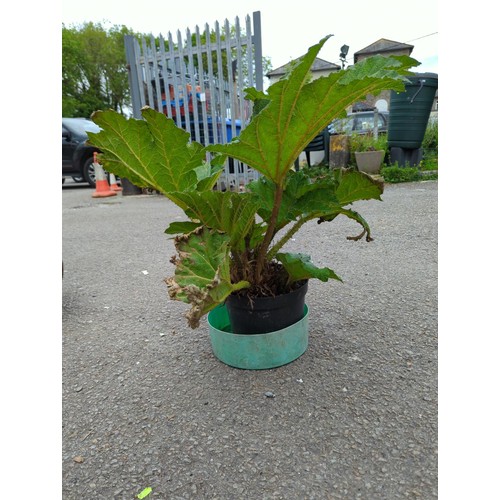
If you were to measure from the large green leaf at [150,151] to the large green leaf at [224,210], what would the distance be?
105 mm

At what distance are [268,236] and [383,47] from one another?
4044cm

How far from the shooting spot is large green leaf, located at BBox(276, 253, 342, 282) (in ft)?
4.68

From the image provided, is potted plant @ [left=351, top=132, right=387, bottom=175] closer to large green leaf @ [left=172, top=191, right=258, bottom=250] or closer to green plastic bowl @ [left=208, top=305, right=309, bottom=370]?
green plastic bowl @ [left=208, top=305, right=309, bottom=370]

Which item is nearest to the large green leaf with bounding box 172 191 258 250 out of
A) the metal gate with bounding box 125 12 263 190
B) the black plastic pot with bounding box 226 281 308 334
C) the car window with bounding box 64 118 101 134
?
the black plastic pot with bounding box 226 281 308 334

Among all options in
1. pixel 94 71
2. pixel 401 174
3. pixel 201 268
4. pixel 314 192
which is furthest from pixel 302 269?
pixel 94 71

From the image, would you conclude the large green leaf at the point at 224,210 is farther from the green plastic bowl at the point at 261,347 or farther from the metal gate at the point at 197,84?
the metal gate at the point at 197,84

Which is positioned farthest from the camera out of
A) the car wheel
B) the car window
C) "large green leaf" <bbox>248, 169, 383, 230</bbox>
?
the car wheel

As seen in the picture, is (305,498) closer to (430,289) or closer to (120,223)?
(430,289)

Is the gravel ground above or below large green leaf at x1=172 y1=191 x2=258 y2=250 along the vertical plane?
below

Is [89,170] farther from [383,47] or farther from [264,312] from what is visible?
[383,47]

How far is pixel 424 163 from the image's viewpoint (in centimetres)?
748

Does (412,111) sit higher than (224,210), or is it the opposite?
(412,111)

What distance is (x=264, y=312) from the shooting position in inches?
59.2

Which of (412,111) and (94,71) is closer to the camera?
(412,111)
